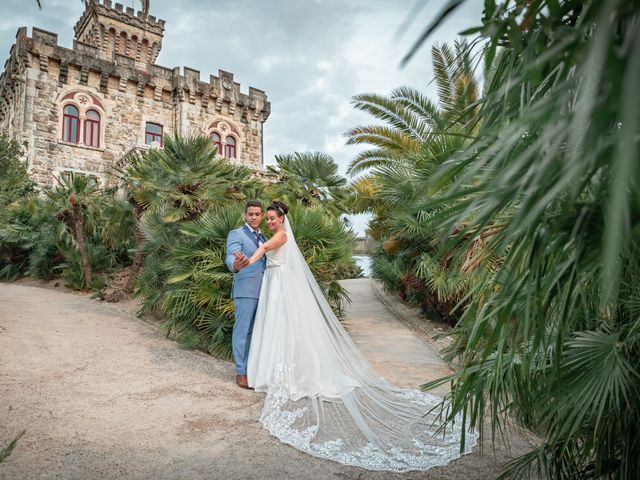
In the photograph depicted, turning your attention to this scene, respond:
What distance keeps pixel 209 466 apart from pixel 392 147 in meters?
8.84

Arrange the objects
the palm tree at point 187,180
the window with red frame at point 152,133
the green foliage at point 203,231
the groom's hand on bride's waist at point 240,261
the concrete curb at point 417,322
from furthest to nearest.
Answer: the window with red frame at point 152,133 < the concrete curb at point 417,322 < the palm tree at point 187,180 < the green foliage at point 203,231 < the groom's hand on bride's waist at point 240,261

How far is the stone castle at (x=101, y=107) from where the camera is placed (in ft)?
56.6

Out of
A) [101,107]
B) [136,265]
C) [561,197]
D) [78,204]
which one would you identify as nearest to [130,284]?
[136,265]

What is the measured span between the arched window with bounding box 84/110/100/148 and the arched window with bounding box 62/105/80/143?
1.12 ft

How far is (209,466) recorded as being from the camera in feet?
8.32

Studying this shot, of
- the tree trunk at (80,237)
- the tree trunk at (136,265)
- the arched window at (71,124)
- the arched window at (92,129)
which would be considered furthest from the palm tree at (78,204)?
the arched window at (92,129)

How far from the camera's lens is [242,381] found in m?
4.18

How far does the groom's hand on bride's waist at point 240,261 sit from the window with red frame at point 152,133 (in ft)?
61.1

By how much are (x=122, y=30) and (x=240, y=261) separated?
2817 centimetres

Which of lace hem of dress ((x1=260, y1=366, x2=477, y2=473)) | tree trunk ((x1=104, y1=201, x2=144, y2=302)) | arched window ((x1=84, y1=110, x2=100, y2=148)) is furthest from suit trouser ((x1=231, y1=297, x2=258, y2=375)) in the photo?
arched window ((x1=84, y1=110, x2=100, y2=148))

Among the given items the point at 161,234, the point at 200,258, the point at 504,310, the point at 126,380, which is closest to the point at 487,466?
the point at 504,310

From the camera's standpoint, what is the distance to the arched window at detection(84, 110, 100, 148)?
18831 millimetres

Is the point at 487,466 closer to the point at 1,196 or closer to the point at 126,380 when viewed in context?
the point at 126,380

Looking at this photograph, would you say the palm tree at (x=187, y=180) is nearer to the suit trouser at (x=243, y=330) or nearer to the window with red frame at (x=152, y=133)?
the suit trouser at (x=243, y=330)
